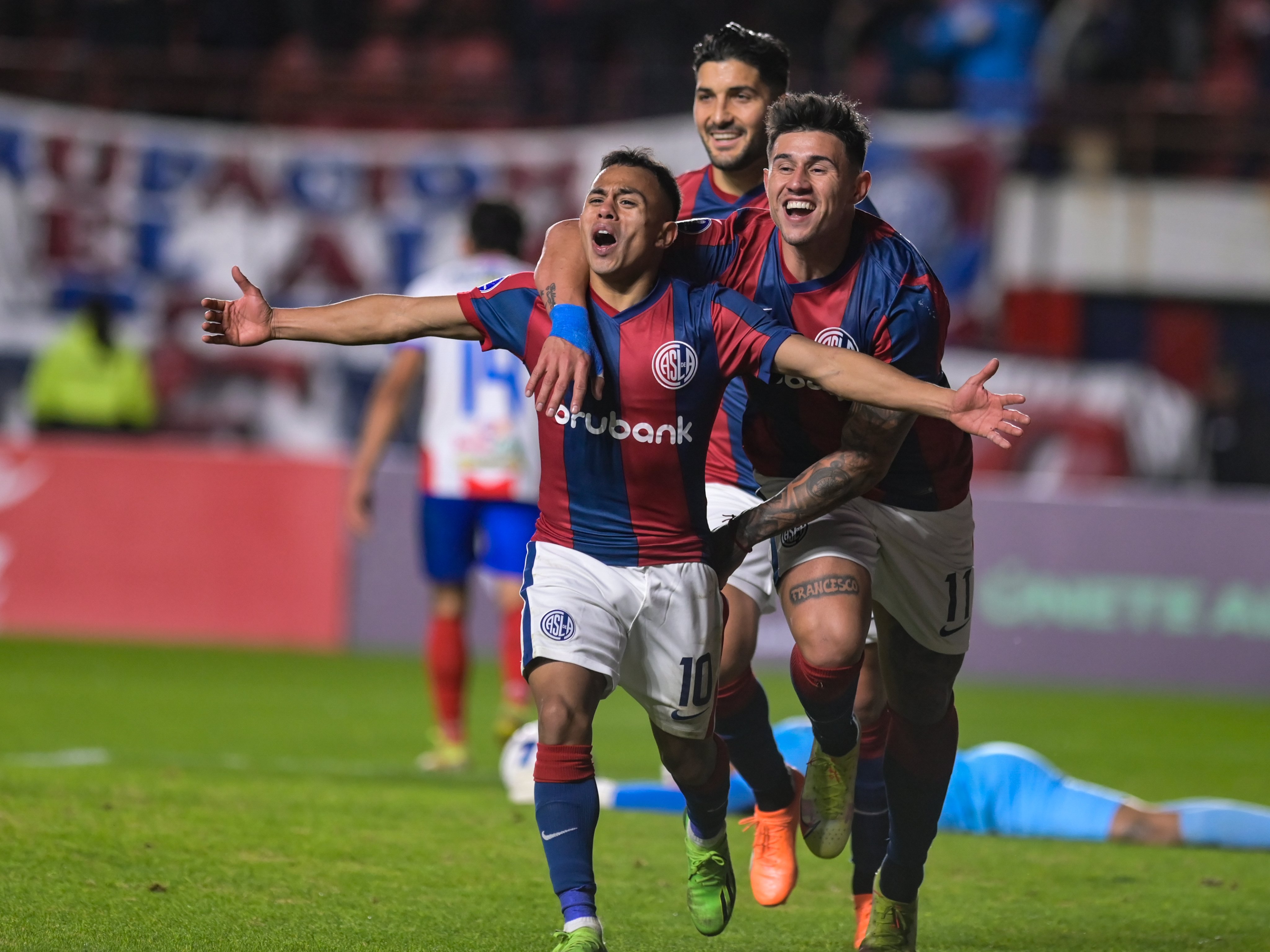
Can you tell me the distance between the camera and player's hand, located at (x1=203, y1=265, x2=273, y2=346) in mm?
4691

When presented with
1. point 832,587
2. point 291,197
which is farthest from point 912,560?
point 291,197

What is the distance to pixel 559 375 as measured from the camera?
4.36 m

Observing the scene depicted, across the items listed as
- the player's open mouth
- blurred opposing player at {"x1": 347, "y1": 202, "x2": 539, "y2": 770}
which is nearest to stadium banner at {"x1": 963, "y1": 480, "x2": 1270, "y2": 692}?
blurred opposing player at {"x1": 347, "y1": 202, "x2": 539, "y2": 770}

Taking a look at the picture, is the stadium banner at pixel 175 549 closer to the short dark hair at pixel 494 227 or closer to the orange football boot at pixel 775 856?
the short dark hair at pixel 494 227

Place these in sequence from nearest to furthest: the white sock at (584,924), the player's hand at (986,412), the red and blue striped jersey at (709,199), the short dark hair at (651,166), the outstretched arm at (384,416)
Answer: the player's hand at (986,412) → the white sock at (584,924) → the short dark hair at (651,166) → the red and blue striped jersey at (709,199) → the outstretched arm at (384,416)

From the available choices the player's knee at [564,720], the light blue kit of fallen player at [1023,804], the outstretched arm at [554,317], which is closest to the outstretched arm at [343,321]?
the outstretched arm at [554,317]

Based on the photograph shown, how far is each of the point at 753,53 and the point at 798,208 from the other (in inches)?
50.3

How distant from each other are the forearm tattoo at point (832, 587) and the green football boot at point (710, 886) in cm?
71

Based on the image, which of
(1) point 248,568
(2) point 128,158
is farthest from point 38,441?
(2) point 128,158

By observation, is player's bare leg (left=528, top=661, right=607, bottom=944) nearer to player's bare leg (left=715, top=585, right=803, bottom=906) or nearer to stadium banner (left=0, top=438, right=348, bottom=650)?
player's bare leg (left=715, top=585, right=803, bottom=906)

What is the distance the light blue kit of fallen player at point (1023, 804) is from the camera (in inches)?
275

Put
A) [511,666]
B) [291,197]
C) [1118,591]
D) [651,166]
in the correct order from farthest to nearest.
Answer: [291,197] → [1118,591] → [511,666] → [651,166]

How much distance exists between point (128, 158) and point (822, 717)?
11.3m

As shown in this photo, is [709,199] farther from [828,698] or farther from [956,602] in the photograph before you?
[828,698]
